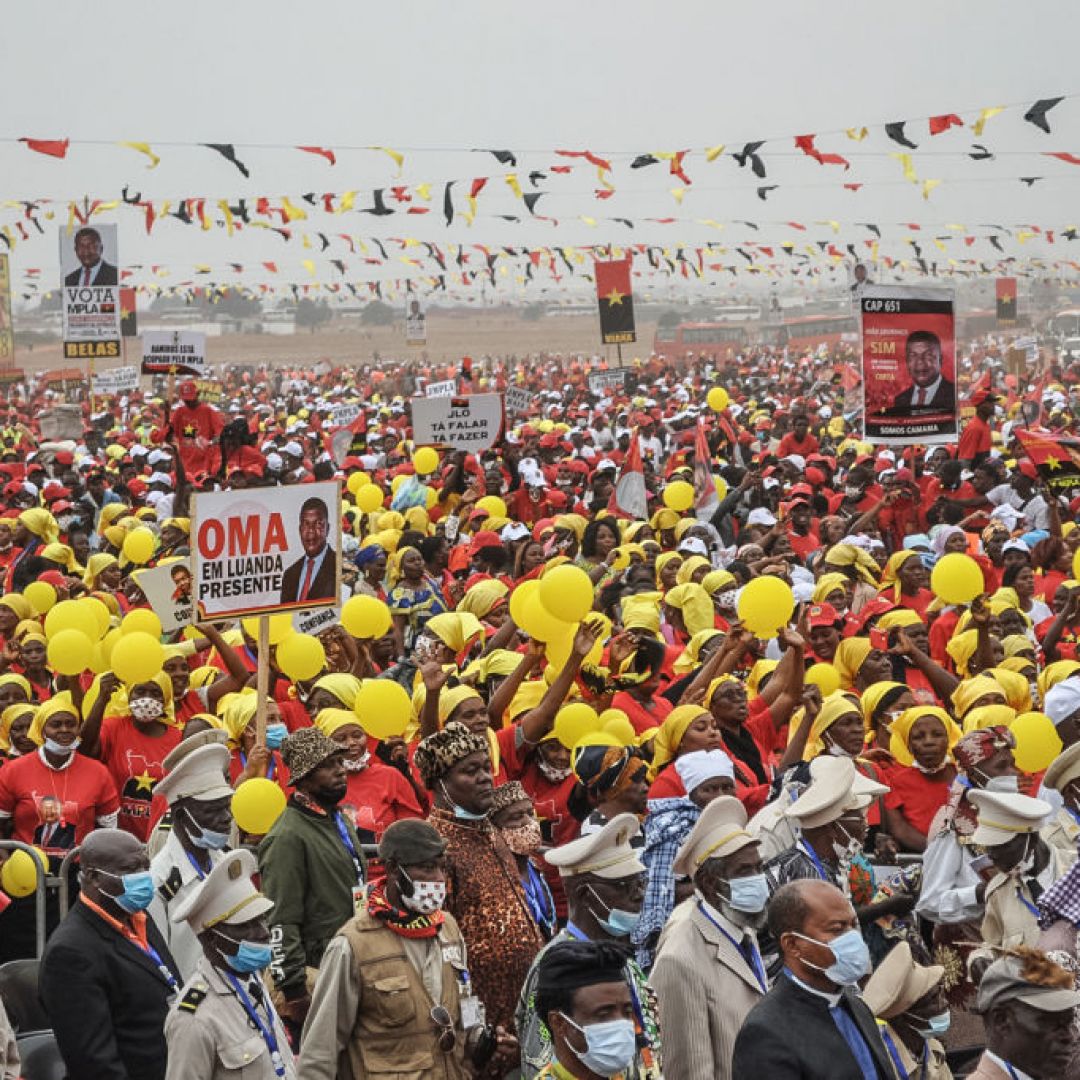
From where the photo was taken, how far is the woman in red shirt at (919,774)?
7555 millimetres

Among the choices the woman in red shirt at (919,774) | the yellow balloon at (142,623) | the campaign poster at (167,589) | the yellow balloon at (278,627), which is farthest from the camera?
the campaign poster at (167,589)

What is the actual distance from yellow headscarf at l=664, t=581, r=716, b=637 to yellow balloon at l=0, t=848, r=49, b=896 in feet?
14.8

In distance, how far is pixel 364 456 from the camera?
72.9 ft

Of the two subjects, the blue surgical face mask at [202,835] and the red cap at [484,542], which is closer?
the blue surgical face mask at [202,835]

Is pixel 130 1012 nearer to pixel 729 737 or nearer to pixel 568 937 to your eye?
pixel 568 937

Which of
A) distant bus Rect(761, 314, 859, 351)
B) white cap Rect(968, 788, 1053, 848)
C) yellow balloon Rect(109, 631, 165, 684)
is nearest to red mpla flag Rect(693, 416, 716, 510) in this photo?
yellow balloon Rect(109, 631, 165, 684)

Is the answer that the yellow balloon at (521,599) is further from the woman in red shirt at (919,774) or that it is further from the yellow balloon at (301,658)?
the woman in red shirt at (919,774)

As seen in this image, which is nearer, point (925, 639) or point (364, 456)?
point (925, 639)

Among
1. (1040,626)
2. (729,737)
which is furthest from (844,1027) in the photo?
(1040,626)

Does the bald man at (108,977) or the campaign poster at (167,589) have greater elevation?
the campaign poster at (167,589)

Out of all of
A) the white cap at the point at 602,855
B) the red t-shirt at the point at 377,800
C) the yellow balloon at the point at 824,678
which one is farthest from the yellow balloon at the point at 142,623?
the white cap at the point at 602,855

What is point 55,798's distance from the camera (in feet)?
25.7

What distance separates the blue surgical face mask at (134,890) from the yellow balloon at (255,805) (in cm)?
127

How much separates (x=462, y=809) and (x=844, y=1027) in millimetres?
1720
